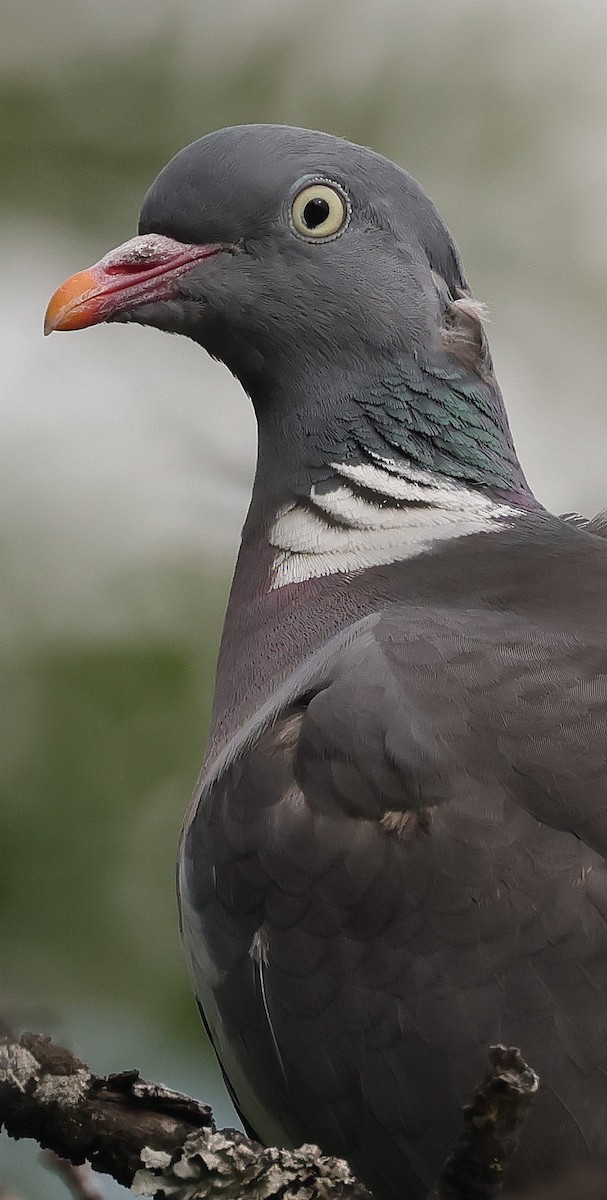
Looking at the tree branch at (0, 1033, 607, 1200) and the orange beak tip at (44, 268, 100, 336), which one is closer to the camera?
the tree branch at (0, 1033, 607, 1200)

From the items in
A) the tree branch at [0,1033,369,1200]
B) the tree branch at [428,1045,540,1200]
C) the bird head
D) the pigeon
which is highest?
the bird head

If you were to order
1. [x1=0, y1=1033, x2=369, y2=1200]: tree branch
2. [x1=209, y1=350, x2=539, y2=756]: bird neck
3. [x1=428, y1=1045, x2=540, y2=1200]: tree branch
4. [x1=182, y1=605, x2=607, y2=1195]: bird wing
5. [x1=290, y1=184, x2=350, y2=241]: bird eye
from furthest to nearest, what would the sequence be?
1. [x1=290, y1=184, x2=350, y2=241]: bird eye
2. [x1=209, y1=350, x2=539, y2=756]: bird neck
3. [x1=182, y1=605, x2=607, y2=1195]: bird wing
4. [x1=0, y1=1033, x2=369, y2=1200]: tree branch
5. [x1=428, y1=1045, x2=540, y2=1200]: tree branch

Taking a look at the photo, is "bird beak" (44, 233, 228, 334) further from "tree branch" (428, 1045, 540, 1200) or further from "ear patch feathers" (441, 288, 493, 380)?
"tree branch" (428, 1045, 540, 1200)

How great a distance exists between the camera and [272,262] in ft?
8.68

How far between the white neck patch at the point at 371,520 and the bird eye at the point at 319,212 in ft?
1.16

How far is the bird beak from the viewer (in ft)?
8.48

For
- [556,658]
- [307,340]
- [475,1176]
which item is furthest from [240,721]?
[475,1176]

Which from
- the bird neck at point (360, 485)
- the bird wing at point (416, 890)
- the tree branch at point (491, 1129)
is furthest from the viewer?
the bird neck at point (360, 485)

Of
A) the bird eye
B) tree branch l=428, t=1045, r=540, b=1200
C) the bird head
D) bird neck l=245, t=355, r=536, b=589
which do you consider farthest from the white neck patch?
tree branch l=428, t=1045, r=540, b=1200

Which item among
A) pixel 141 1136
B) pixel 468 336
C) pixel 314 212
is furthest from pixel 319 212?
pixel 141 1136

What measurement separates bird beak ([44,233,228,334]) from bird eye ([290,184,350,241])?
125 mm

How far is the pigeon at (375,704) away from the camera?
192 cm

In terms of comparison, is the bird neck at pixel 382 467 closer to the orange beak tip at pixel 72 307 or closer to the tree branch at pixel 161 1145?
the orange beak tip at pixel 72 307

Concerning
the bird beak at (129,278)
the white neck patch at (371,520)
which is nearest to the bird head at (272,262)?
the bird beak at (129,278)
